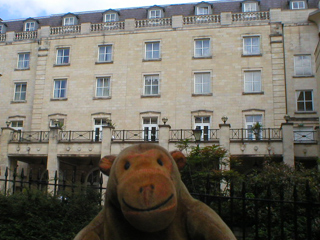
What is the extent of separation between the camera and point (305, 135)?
25594 mm

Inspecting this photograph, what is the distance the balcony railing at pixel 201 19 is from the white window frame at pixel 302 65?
6.92 meters

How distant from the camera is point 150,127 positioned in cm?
2894

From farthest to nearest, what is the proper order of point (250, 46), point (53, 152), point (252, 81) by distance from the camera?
point (250, 46) → point (252, 81) → point (53, 152)

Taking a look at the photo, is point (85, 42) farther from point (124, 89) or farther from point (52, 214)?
point (52, 214)

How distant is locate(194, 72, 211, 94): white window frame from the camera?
95.4 ft

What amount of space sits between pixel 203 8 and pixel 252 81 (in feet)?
27.7

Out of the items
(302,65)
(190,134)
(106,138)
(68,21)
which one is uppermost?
(68,21)

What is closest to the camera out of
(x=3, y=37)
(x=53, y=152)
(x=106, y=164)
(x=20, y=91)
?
(x=106, y=164)

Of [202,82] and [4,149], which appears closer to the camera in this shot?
[4,149]

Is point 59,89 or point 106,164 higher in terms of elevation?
point 59,89

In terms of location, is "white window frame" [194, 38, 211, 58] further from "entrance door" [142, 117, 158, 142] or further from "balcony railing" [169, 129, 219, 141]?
"balcony railing" [169, 129, 219, 141]

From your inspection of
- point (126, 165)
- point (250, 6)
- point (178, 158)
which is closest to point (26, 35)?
point (250, 6)

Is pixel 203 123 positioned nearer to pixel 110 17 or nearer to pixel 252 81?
pixel 252 81

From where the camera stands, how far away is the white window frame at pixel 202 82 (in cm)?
2908
